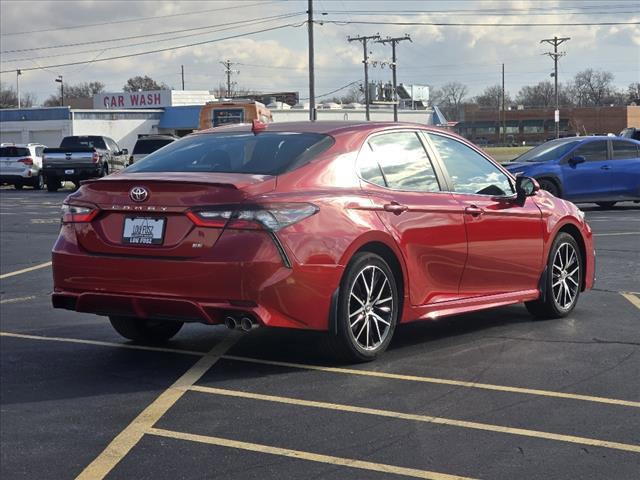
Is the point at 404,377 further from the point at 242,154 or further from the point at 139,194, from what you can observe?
the point at 139,194

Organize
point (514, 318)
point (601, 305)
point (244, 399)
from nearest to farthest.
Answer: point (244, 399) < point (514, 318) < point (601, 305)

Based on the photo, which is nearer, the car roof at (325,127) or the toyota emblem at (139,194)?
the toyota emblem at (139,194)

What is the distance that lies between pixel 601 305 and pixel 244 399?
14.3ft

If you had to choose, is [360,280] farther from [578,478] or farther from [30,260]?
[30,260]

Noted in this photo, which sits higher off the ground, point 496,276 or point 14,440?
point 496,276

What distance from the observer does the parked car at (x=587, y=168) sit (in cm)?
1941

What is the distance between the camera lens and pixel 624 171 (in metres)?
20.4

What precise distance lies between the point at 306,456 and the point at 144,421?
3.57 feet

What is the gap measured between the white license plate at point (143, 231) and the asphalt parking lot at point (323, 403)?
35.3 inches

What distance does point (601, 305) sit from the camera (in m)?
8.62

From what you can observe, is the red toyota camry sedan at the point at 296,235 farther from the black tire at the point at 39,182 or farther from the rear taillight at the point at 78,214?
the black tire at the point at 39,182

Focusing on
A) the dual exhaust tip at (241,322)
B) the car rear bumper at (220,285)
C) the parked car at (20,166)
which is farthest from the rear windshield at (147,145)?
the dual exhaust tip at (241,322)

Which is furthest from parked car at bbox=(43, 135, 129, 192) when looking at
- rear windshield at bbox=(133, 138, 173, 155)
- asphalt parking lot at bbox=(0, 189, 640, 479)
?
asphalt parking lot at bbox=(0, 189, 640, 479)

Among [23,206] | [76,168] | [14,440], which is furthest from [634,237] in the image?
[76,168]
